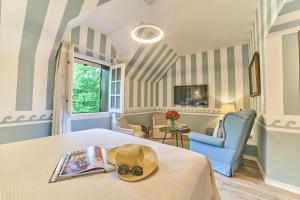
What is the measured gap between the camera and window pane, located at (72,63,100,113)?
3359 millimetres

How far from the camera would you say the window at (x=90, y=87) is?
3361 millimetres

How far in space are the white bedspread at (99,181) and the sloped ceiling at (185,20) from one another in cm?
247

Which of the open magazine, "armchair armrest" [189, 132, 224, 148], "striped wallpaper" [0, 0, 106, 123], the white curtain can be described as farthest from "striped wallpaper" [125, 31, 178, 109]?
the open magazine

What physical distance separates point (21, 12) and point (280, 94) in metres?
3.60

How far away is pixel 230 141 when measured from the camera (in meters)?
2.33

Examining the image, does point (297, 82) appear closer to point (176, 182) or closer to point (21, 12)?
point (176, 182)

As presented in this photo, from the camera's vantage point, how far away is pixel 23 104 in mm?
2232

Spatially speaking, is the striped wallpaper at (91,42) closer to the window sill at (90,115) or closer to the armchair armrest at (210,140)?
the window sill at (90,115)

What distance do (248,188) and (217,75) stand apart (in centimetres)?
316

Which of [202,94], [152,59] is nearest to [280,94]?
[202,94]

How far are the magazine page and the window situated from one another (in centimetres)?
242

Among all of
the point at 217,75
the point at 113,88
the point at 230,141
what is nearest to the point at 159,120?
the point at 113,88

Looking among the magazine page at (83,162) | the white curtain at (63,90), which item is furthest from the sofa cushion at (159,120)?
the magazine page at (83,162)

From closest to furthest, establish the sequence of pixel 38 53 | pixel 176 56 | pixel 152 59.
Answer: pixel 38 53 → pixel 152 59 → pixel 176 56
